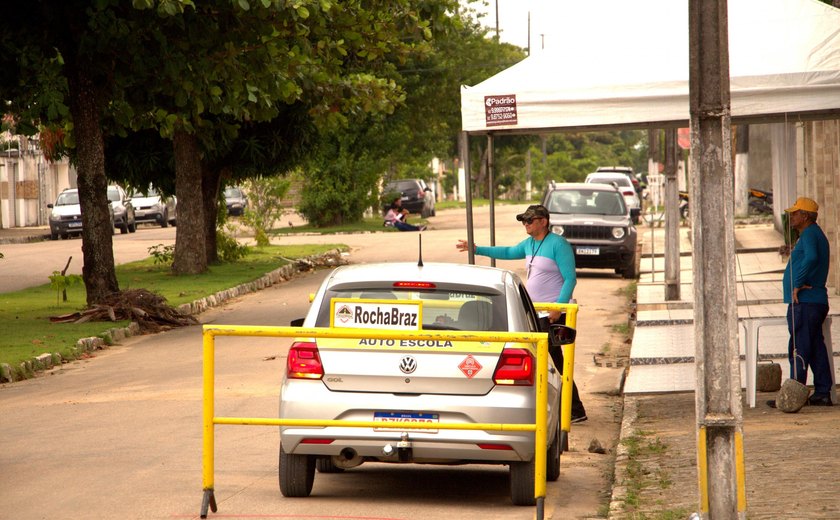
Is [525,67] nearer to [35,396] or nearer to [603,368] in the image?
[603,368]

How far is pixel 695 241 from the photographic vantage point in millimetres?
6051

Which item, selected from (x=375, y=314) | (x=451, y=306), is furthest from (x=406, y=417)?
(x=451, y=306)

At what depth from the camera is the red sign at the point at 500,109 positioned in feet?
36.8

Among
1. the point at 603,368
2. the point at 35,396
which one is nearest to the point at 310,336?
the point at 35,396

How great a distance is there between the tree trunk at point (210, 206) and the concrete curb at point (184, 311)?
6.40 feet

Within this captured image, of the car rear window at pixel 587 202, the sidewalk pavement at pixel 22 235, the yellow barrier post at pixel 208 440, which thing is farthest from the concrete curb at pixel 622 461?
the sidewalk pavement at pixel 22 235

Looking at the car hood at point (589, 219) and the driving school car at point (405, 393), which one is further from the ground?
the car hood at point (589, 219)

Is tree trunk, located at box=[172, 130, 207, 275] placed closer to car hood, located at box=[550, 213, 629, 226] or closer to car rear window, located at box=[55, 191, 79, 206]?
car hood, located at box=[550, 213, 629, 226]

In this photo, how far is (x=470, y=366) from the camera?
711cm

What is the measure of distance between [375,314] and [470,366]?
2.03 feet

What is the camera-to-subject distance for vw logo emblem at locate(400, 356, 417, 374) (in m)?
7.12

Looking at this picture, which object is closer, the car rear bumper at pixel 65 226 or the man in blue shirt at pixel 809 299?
the man in blue shirt at pixel 809 299

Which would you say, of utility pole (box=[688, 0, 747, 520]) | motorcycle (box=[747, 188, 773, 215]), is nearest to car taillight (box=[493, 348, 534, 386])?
utility pole (box=[688, 0, 747, 520])

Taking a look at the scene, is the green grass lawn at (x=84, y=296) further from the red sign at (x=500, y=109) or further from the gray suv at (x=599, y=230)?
the gray suv at (x=599, y=230)
